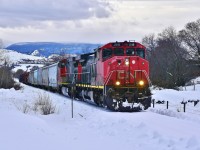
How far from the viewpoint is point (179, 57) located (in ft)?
279

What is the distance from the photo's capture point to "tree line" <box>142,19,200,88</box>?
76.5 metres

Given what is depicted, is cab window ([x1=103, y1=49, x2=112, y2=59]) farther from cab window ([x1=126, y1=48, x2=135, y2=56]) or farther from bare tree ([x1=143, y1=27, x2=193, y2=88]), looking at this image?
bare tree ([x1=143, y1=27, x2=193, y2=88])

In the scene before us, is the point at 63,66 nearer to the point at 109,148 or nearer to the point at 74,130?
A: the point at 74,130

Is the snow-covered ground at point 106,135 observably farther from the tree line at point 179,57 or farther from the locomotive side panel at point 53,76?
the tree line at point 179,57

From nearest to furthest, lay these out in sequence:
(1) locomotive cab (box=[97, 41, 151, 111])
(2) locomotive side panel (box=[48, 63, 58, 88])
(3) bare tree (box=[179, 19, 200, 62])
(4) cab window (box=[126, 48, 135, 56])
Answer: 1. (1) locomotive cab (box=[97, 41, 151, 111])
2. (4) cab window (box=[126, 48, 135, 56])
3. (2) locomotive side panel (box=[48, 63, 58, 88])
4. (3) bare tree (box=[179, 19, 200, 62])

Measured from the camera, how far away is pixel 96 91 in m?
24.0

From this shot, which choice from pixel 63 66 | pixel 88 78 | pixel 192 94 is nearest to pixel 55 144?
pixel 88 78

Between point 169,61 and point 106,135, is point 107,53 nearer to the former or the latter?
point 106,135

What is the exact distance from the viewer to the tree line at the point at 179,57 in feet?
251

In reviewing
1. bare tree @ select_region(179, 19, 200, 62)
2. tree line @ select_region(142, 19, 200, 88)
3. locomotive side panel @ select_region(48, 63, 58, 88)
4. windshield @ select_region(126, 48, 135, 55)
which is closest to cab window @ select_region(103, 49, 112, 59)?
windshield @ select_region(126, 48, 135, 55)

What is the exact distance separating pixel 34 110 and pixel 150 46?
10183 cm

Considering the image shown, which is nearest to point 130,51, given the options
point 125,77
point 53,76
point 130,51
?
point 130,51

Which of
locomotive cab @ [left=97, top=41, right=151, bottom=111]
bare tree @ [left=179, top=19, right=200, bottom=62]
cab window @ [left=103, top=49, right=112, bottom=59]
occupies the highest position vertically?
bare tree @ [left=179, top=19, right=200, bottom=62]

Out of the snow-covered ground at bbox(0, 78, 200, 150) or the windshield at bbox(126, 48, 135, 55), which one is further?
the windshield at bbox(126, 48, 135, 55)
